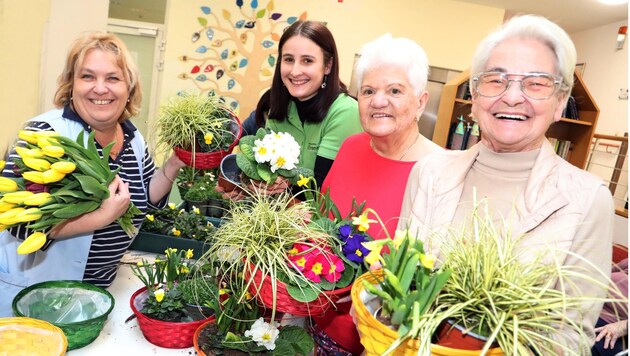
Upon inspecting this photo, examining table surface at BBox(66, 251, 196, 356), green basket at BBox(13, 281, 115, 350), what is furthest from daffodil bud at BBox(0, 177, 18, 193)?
table surface at BBox(66, 251, 196, 356)

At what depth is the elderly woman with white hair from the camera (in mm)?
1440

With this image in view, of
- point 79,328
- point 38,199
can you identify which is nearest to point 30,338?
point 79,328

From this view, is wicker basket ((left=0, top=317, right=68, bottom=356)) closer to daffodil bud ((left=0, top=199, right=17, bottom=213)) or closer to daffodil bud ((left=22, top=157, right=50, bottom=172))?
daffodil bud ((left=0, top=199, right=17, bottom=213))

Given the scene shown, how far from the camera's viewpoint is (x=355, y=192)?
156 cm

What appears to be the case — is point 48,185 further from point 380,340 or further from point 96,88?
point 380,340

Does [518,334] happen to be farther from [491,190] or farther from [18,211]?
[18,211]

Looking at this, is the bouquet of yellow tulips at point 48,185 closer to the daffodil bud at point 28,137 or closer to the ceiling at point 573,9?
the daffodil bud at point 28,137

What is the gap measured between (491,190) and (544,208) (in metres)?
0.16

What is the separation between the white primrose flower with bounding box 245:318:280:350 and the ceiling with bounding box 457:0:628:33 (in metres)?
5.86

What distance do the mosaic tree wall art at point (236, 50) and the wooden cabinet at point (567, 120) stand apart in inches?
84.3

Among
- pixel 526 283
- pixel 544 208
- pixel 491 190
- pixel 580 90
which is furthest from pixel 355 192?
pixel 580 90

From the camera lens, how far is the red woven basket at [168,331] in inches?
49.0

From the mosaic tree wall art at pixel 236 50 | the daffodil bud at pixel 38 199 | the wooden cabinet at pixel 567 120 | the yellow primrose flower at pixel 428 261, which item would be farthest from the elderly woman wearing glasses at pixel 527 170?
the mosaic tree wall art at pixel 236 50

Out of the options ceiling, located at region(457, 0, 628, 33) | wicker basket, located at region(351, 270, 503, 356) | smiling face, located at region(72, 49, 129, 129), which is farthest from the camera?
ceiling, located at region(457, 0, 628, 33)
